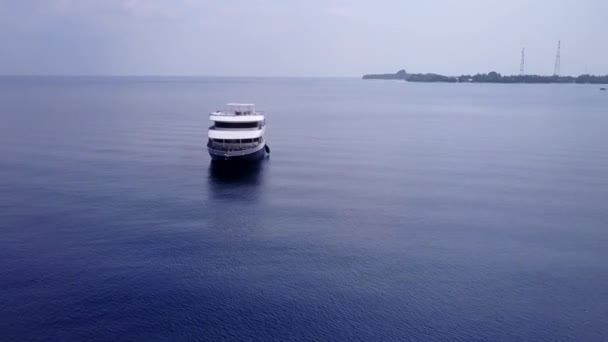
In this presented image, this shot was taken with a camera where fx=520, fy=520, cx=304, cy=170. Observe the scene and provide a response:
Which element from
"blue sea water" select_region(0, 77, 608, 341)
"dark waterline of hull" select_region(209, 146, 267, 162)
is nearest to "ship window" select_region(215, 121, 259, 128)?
"dark waterline of hull" select_region(209, 146, 267, 162)

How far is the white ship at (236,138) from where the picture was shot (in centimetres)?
7131

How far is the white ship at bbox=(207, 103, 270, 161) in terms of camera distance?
2808 inches

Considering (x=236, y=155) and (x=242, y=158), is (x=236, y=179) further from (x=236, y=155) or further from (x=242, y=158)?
(x=242, y=158)

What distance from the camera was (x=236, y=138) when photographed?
237ft

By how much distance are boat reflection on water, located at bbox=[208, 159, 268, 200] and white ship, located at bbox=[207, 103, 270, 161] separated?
1466mm

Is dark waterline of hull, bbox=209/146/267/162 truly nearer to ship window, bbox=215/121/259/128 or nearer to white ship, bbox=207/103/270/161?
white ship, bbox=207/103/270/161

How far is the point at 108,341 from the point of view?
2855cm

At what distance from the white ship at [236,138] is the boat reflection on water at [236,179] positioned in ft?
4.81

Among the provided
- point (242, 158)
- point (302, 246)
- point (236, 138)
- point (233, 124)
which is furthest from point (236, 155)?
point (302, 246)

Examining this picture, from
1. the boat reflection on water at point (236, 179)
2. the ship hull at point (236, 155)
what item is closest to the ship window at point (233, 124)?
the ship hull at point (236, 155)

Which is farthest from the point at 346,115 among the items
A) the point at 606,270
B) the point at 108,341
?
the point at 108,341

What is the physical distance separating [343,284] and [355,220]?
1394 centimetres

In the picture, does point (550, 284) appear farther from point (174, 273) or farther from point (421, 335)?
point (174, 273)

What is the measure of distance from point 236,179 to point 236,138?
27.6 ft
